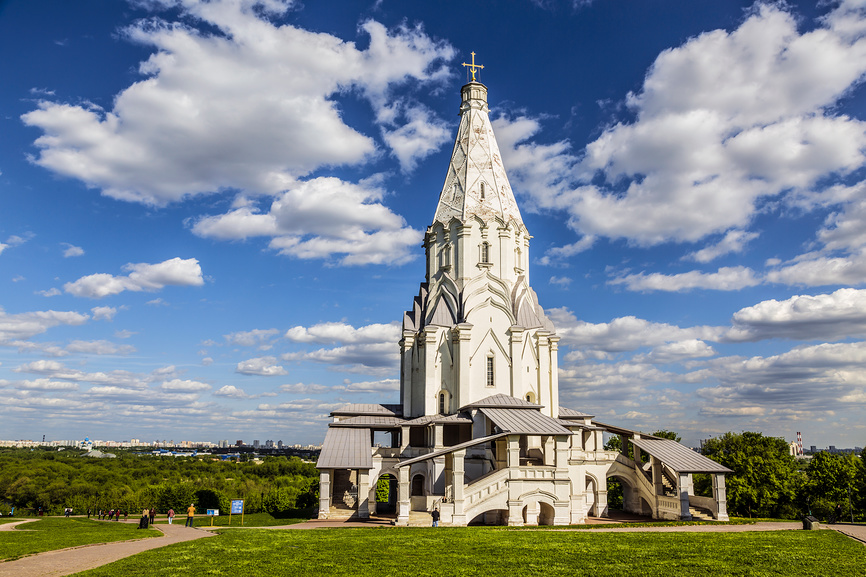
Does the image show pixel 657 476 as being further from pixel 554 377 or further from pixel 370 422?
pixel 370 422

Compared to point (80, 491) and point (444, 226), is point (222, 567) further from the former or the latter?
point (80, 491)

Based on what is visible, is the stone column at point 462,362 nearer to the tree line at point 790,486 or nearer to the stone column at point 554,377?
the stone column at point 554,377

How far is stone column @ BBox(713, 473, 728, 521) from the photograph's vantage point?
83.2 feet

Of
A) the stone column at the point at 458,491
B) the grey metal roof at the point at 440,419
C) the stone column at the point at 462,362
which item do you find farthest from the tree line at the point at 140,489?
the stone column at the point at 458,491

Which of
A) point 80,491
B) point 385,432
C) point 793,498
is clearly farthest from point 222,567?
point 80,491

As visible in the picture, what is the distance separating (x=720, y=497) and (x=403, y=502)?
14.3m

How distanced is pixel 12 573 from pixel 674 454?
84.5 ft

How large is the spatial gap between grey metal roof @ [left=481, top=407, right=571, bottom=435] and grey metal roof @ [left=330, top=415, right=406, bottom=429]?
6.03m

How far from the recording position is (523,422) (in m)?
25.7

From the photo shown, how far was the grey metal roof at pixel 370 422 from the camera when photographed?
3073 centimetres

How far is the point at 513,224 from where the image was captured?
114ft

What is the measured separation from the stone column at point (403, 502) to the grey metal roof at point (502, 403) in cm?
642

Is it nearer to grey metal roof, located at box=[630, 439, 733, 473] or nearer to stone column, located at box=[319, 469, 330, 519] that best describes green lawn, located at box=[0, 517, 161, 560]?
stone column, located at box=[319, 469, 330, 519]

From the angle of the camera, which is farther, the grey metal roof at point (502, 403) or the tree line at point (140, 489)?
the tree line at point (140, 489)
